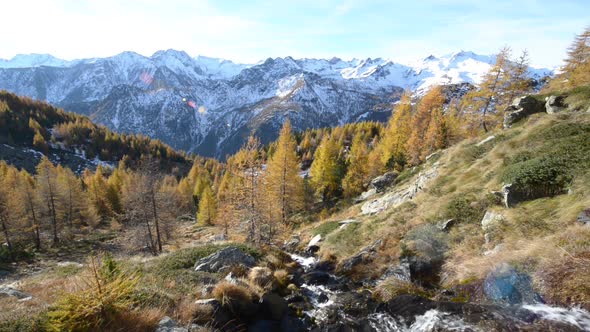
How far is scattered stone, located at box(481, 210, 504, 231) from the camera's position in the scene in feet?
44.0

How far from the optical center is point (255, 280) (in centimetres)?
1406

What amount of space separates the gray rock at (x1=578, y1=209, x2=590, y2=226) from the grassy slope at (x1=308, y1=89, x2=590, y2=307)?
263 millimetres

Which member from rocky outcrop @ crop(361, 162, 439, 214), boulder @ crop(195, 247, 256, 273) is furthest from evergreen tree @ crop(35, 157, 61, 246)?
rocky outcrop @ crop(361, 162, 439, 214)

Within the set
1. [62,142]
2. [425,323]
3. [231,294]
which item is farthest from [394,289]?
[62,142]

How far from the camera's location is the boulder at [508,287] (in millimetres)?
8530

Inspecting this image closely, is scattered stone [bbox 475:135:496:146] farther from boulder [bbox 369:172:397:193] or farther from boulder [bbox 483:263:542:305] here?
boulder [bbox 483:263:542:305]

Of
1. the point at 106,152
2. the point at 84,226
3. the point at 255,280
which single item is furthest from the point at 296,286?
the point at 106,152

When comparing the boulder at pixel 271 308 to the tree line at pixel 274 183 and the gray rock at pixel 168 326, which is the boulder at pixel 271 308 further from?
the tree line at pixel 274 183

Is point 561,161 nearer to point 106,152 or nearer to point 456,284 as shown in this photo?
point 456,284

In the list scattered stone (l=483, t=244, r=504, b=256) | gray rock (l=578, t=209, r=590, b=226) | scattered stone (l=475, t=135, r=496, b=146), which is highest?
scattered stone (l=475, t=135, r=496, b=146)

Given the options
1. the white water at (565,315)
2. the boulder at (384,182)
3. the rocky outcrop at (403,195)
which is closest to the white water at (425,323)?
the white water at (565,315)

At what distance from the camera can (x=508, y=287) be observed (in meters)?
9.12

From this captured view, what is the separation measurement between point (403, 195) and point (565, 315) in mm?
21619

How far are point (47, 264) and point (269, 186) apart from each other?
29.1 meters
